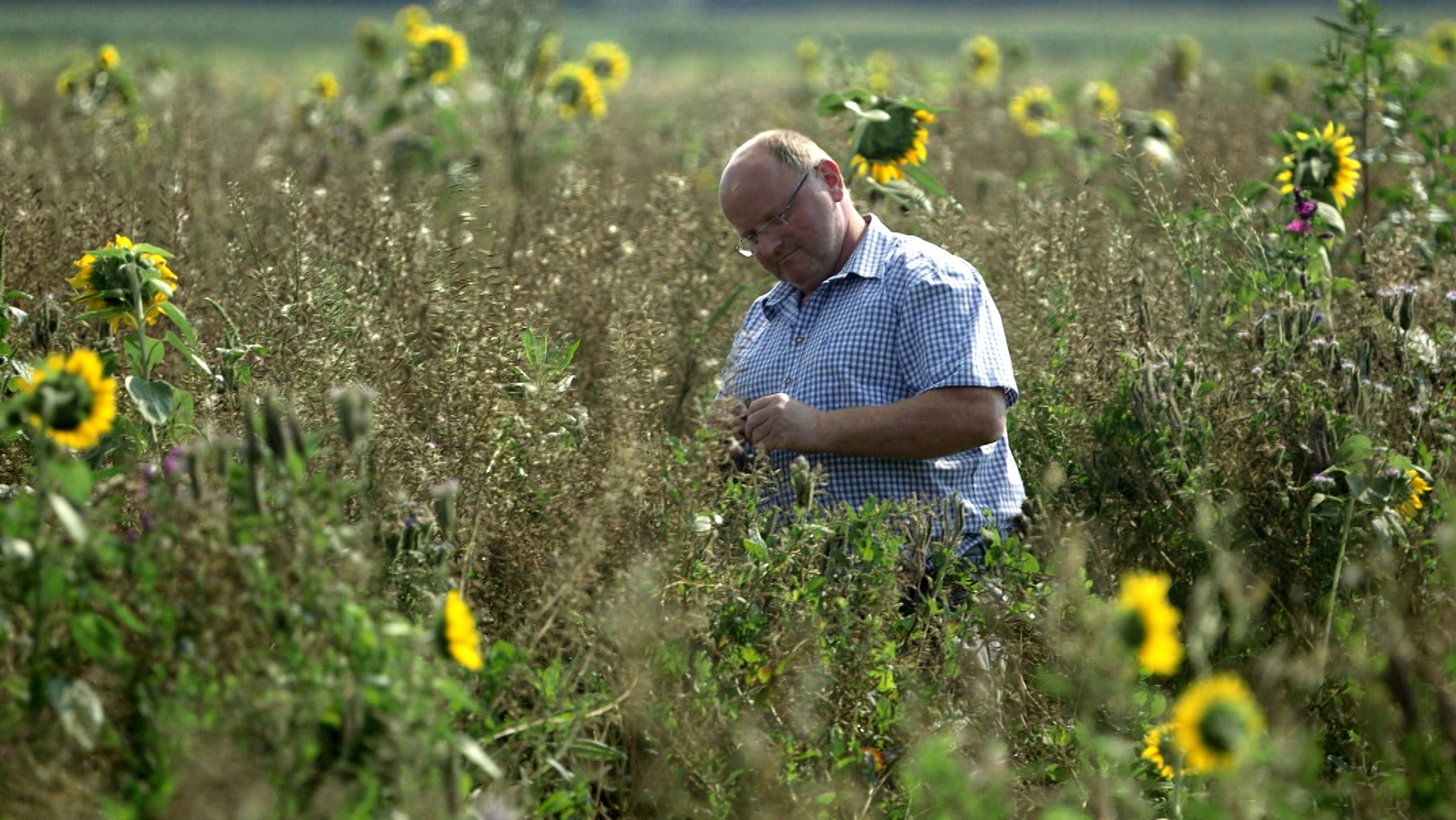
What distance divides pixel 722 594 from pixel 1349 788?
94cm

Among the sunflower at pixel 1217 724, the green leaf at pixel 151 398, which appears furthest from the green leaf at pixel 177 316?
the sunflower at pixel 1217 724

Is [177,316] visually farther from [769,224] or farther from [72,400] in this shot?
[769,224]

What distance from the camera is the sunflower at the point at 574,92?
6.46 meters

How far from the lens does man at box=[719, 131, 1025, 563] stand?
273 cm

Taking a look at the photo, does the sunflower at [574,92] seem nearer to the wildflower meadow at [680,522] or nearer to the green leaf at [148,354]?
the wildflower meadow at [680,522]

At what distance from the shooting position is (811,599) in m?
2.22

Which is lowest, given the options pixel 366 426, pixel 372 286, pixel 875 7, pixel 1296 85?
pixel 875 7

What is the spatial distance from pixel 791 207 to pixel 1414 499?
1.32 metres

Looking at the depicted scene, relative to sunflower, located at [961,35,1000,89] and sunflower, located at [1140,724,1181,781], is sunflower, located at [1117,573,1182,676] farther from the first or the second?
sunflower, located at [961,35,1000,89]

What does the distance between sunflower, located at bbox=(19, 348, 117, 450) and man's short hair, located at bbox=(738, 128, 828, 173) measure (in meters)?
→ 1.65

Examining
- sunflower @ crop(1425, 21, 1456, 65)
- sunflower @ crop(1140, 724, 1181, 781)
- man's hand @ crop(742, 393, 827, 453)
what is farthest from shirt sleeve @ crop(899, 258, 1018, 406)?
sunflower @ crop(1425, 21, 1456, 65)

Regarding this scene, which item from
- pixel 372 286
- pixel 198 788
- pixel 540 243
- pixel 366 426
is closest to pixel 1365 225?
pixel 540 243

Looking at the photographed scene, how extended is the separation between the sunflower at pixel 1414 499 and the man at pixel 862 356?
0.69m

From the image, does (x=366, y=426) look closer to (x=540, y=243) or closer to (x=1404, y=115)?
(x=540, y=243)
